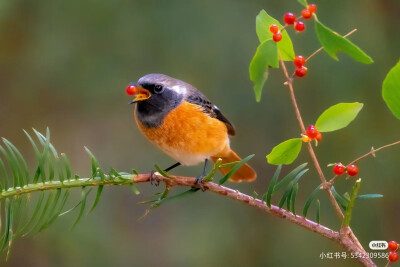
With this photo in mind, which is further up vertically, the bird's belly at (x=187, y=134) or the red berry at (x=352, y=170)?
the red berry at (x=352, y=170)

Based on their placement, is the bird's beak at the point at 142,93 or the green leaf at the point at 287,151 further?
the bird's beak at the point at 142,93

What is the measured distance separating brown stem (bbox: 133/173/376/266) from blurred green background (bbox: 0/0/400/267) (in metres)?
1.91

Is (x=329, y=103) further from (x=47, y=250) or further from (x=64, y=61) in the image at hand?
(x=47, y=250)

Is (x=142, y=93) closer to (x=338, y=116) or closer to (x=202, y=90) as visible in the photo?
(x=202, y=90)

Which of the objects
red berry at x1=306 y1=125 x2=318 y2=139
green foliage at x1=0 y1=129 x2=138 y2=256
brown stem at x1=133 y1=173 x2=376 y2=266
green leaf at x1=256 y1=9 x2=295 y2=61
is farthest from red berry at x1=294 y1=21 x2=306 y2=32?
green foliage at x1=0 y1=129 x2=138 y2=256

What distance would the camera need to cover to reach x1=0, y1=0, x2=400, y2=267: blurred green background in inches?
119

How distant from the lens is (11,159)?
0.92 meters

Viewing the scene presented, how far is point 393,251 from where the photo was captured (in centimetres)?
95

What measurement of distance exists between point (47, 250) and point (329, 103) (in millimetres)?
1645

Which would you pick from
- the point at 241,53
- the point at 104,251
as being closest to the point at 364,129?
the point at 241,53

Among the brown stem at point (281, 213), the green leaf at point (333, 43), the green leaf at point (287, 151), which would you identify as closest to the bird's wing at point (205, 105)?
the brown stem at point (281, 213)

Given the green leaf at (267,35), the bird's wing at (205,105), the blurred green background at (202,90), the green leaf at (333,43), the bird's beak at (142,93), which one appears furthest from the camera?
the blurred green background at (202,90)

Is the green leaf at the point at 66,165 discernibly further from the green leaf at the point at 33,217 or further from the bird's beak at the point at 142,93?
the bird's beak at the point at 142,93

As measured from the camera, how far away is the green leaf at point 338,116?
0.81 m
